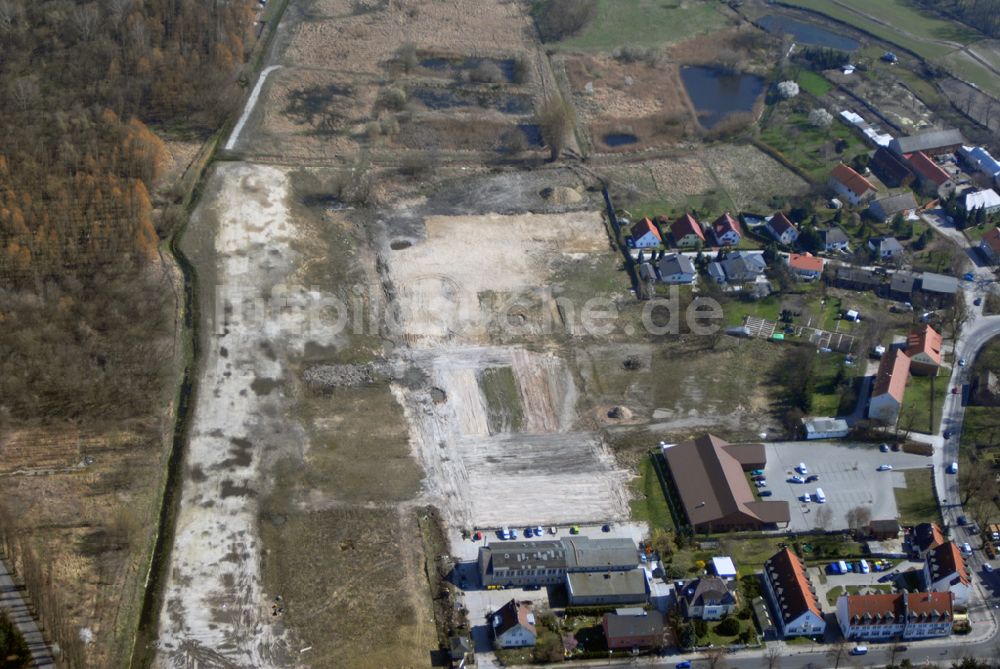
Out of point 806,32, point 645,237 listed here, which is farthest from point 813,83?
point 645,237

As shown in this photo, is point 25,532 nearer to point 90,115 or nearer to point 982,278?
point 90,115

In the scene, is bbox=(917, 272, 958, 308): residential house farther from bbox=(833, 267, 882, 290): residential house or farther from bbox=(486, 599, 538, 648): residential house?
bbox=(486, 599, 538, 648): residential house

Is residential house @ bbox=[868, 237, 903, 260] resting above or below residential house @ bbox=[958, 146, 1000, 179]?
below

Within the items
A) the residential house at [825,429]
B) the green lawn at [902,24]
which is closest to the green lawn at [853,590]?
the residential house at [825,429]

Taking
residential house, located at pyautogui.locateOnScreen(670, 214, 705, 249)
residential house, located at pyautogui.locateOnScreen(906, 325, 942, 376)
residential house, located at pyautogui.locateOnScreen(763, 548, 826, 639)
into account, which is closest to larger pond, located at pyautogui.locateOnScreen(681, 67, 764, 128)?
residential house, located at pyautogui.locateOnScreen(670, 214, 705, 249)

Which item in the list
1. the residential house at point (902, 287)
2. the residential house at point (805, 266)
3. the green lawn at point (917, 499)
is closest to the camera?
the green lawn at point (917, 499)

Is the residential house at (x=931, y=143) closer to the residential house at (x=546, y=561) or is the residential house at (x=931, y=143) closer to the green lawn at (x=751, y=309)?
the green lawn at (x=751, y=309)
